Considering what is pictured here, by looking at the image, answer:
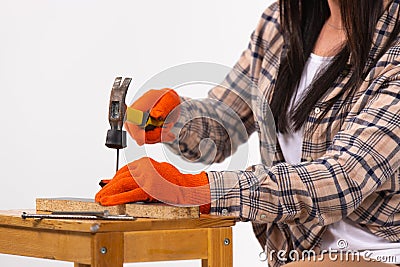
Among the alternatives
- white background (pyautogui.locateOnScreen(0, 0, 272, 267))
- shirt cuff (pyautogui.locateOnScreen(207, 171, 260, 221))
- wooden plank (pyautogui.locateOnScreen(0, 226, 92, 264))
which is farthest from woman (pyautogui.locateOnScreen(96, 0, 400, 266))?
white background (pyautogui.locateOnScreen(0, 0, 272, 267))

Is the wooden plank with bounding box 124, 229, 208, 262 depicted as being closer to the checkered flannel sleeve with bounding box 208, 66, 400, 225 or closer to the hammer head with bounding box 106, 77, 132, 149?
the checkered flannel sleeve with bounding box 208, 66, 400, 225

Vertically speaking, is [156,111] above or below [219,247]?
above

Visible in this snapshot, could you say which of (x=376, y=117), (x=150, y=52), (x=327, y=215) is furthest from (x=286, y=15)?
(x=150, y=52)

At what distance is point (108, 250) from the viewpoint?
51.7 inches

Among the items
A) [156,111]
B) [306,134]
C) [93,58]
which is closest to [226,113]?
[306,134]

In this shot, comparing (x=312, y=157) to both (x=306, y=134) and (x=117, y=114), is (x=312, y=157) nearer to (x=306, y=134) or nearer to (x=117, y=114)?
(x=306, y=134)

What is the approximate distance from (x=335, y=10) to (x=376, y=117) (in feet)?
1.11

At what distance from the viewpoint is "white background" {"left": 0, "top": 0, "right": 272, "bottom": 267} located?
2.95 metres

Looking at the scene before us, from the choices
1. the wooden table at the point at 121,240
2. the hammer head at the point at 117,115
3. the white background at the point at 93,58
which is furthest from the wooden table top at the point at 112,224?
the white background at the point at 93,58

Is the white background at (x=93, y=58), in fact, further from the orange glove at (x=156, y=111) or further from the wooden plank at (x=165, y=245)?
the wooden plank at (x=165, y=245)

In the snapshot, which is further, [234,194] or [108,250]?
[234,194]

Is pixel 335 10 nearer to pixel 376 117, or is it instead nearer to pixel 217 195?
pixel 376 117

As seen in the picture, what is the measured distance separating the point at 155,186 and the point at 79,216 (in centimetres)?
12

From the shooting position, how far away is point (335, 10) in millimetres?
1837
